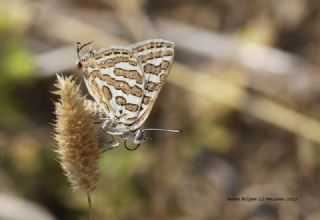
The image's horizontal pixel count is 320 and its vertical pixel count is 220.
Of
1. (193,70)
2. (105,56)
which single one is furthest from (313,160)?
(105,56)

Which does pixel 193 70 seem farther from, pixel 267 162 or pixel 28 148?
pixel 28 148

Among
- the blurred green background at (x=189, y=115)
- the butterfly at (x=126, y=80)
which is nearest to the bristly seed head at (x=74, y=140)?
the butterfly at (x=126, y=80)

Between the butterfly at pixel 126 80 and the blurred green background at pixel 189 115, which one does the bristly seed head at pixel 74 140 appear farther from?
the blurred green background at pixel 189 115

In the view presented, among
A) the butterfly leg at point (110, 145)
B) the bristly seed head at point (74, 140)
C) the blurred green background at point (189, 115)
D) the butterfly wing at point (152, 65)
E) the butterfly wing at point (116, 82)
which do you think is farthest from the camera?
the blurred green background at point (189, 115)

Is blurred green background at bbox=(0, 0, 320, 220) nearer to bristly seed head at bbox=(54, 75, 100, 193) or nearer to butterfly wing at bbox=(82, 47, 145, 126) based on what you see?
butterfly wing at bbox=(82, 47, 145, 126)

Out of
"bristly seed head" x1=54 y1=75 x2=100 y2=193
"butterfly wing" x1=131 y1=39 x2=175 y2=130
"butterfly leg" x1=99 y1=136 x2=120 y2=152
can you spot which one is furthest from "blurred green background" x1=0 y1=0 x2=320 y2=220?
"bristly seed head" x1=54 y1=75 x2=100 y2=193

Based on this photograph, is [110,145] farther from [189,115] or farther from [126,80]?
[189,115]
